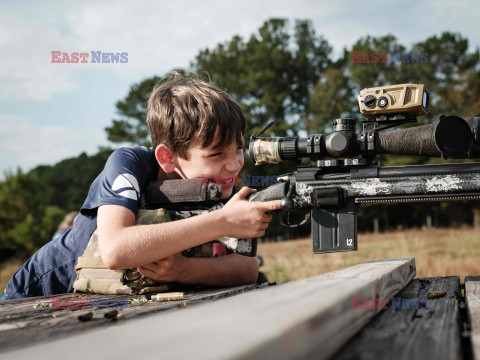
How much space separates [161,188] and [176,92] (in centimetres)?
79

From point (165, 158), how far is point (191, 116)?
1.15 ft

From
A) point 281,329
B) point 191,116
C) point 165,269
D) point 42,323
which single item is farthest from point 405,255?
point 281,329

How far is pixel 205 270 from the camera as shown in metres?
2.75

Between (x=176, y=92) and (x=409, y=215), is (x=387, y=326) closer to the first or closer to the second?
A: (x=176, y=92)

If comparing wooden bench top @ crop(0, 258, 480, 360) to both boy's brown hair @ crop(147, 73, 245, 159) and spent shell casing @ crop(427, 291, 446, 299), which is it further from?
boy's brown hair @ crop(147, 73, 245, 159)

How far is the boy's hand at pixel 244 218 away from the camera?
8.65ft

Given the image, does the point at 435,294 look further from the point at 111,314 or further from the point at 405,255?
the point at 405,255

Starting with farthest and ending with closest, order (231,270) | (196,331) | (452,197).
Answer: (231,270)
(452,197)
(196,331)

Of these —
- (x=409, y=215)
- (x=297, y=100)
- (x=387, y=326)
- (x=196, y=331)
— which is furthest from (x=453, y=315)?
(x=297, y=100)

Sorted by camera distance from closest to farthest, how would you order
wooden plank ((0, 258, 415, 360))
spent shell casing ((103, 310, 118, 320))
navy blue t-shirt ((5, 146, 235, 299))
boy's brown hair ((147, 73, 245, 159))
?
1. wooden plank ((0, 258, 415, 360))
2. spent shell casing ((103, 310, 118, 320))
3. navy blue t-shirt ((5, 146, 235, 299))
4. boy's brown hair ((147, 73, 245, 159))

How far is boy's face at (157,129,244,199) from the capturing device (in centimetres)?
317

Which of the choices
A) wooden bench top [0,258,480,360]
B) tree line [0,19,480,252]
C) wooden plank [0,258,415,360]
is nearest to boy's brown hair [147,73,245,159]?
wooden bench top [0,258,480,360]

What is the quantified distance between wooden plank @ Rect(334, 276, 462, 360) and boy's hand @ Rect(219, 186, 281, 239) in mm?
1031

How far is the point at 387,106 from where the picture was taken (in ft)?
9.50
